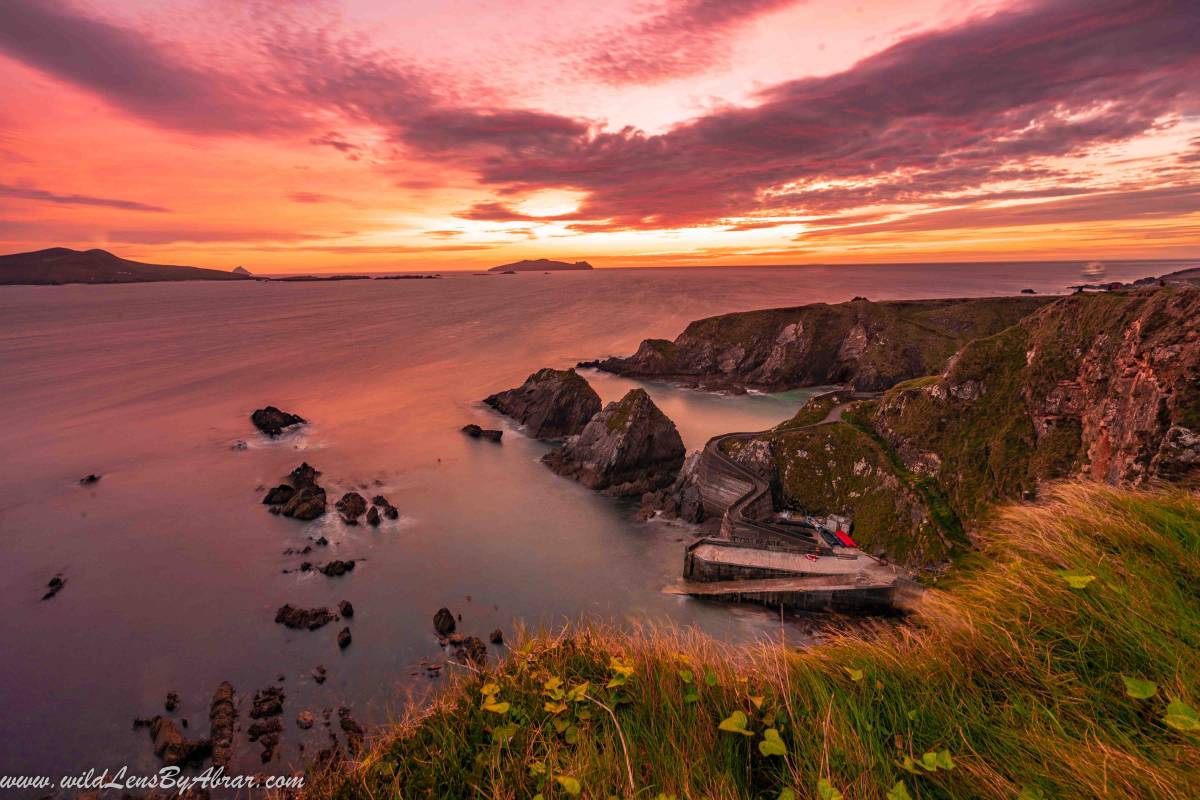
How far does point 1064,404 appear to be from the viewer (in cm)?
4712

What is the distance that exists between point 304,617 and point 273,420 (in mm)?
55069

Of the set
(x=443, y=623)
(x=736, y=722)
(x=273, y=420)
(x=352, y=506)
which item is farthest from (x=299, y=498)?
(x=736, y=722)

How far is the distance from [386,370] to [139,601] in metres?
88.7

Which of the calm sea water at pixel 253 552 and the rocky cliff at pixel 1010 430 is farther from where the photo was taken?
the rocky cliff at pixel 1010 430

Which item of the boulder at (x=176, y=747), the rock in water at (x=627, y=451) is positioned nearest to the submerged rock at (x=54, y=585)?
the boulder at (x=176, y=747)

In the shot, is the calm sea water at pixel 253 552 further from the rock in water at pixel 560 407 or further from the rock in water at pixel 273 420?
the rock in water at pixel 560 407

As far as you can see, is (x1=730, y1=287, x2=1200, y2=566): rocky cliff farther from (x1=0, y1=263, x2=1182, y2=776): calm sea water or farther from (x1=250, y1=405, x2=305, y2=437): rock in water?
(x1=250, y1=405, x2=305, y2=437): rock in water

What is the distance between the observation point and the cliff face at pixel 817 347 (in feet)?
389

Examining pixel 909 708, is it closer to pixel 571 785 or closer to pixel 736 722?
pixel 736 722

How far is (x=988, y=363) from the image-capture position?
5409cm

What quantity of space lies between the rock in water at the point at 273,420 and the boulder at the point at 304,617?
162 feet

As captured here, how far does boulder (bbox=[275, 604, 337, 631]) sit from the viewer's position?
36.7 m

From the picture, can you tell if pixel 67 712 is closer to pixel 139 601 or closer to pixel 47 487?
pixel 139 601

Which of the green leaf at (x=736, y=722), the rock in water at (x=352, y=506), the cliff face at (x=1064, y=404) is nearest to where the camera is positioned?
the green leaf at (x=736, y=722)
